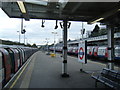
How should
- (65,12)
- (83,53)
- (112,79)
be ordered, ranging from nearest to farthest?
(112,79)
(65,12)
(83,53)

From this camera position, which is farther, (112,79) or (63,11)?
(63,11)

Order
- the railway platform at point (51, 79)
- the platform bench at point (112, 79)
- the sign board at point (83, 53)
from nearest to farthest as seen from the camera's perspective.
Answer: the platform bench at point (112, 79) < the railway platform at point (51, 79) < the sign board at point (83, 53)

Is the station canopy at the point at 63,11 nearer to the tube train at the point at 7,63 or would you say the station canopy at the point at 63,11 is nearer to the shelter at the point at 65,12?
the shelter at the point at 65,12

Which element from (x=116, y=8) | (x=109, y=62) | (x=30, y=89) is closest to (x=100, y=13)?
(x=116, y=8)

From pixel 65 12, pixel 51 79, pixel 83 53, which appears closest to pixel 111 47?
pixel 83 53

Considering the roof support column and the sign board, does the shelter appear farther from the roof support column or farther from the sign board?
the sign board

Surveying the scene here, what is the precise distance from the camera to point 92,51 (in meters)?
29.6

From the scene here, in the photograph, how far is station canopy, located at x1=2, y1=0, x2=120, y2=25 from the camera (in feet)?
24.2

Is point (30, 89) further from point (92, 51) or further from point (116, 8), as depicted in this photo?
point (92, 51)

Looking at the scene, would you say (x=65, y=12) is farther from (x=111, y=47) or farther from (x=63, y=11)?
(x=111, y=47)

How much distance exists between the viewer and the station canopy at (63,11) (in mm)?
7380

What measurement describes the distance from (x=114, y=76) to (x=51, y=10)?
4806 millimetres

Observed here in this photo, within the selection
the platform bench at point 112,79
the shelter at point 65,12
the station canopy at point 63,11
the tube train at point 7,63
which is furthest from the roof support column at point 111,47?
the tube train at point 7,63

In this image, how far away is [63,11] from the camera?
27.4 feet
